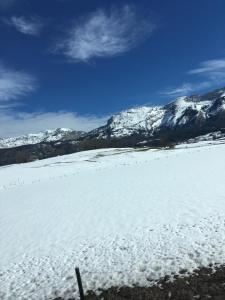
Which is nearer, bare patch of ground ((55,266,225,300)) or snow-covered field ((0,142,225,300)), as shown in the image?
bare patch of ground ((55,266,225,300))

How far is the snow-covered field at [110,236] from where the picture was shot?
14.6 meters

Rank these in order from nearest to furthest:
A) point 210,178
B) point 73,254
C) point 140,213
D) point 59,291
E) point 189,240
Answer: point 59,291, point 189,240, point 73,254, point 140,213, point 210,178

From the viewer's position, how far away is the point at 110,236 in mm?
19953

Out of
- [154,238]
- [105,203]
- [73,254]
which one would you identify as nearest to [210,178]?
[105,203]

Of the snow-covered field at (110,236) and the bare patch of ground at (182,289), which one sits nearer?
the bare patch of ground at (182,289)

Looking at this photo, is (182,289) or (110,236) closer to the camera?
(182,289)

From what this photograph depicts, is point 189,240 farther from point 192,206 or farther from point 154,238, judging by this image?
point 192,206

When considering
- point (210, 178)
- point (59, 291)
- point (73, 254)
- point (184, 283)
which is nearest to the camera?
point (184, 283)

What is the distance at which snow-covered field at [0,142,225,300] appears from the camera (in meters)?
14.6

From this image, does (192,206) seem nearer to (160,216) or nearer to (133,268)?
(160,216)

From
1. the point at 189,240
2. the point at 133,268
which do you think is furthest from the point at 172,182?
the point at 133,268

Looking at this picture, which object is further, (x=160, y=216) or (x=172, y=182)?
(x=172, y=182)

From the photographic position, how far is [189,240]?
16828mm

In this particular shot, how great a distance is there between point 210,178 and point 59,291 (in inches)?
937
